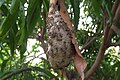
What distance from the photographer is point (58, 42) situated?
688 mm

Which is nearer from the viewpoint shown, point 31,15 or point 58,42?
point 58,42

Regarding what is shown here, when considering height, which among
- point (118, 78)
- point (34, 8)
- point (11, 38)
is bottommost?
point (118, 78)

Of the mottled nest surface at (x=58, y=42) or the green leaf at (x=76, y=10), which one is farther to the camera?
the green leaf at (x=76, y=10)

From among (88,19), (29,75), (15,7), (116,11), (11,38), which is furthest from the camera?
(88,19)

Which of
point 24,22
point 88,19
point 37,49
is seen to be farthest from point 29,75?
point 37,49

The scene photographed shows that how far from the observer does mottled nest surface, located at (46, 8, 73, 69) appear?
0.67 m

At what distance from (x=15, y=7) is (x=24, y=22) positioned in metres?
0.07

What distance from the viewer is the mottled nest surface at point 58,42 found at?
67 centimetres

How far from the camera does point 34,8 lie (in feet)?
2.80

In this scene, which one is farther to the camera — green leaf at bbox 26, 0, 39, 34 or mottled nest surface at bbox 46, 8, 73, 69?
green leaf at bbox 26, 0, 39, 34

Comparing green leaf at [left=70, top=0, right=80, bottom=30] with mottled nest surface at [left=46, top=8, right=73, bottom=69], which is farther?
green leaf at [left=70, top=0, right=80, bottom=30]

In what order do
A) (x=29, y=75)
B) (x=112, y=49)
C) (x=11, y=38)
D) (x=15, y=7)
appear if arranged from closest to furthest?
1. (x=15, y=7)
2. (x=11, y=38)
3. (x=29, y=75)
4. (x=112, y=49)

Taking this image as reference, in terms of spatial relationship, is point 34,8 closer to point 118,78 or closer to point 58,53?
point 58,53

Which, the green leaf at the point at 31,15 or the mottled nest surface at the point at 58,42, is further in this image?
the green leaf at the point at 31,15
